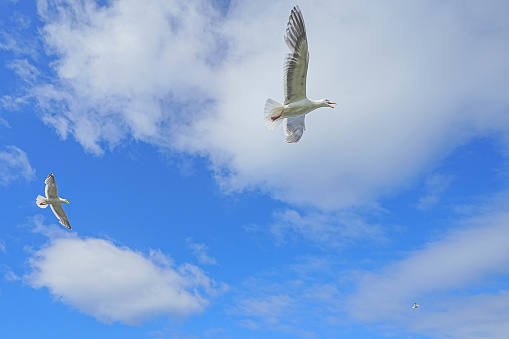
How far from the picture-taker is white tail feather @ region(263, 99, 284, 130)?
24.7 meters

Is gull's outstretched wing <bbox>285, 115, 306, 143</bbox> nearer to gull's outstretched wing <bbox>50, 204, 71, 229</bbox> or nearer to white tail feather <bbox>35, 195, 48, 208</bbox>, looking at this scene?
white tail feather <bbox>35, 195, 48, 208</bbox>

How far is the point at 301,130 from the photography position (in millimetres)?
26844

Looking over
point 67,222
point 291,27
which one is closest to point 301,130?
point 291,27

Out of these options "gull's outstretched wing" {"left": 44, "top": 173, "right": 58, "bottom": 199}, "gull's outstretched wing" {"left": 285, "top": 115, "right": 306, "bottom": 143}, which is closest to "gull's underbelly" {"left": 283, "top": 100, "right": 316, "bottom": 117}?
"gull's outstretched wing" {"left": 285, "top": 115, "right": 306, "bottom": 143}

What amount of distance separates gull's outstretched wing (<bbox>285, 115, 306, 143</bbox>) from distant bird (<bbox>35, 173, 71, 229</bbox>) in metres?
21.8

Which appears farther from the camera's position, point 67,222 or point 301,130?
point 67,222

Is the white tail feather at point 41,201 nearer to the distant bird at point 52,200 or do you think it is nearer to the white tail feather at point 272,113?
the distant bird at point 52,200

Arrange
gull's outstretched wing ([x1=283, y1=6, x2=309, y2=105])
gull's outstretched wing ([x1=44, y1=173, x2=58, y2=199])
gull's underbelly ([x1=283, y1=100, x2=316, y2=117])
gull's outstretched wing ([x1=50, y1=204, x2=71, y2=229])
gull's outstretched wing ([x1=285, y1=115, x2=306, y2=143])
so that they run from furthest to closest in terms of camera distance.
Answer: gull's outstretched wing ([x1=50, y1=204, x2=71, y2=229])
gull's outstretched wing ([x1=44, y1=173, x2=58, y2=199])
gull's outstretched wing ([x1=285, y1=115, x2=306, y2=143])
gull's underbelly ([x1=283, y1=100, x2=316, y2=117])
gull's outstretched wing ([x1=283, y1=6, x2=309, y2=105])

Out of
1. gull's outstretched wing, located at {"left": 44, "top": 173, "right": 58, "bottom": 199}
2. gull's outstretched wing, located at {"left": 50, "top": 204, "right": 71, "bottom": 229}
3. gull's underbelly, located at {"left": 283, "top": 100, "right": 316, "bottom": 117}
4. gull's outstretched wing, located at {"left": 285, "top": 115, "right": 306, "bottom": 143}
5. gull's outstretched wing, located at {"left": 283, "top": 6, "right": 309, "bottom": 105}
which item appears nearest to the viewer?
gull's outstretched wing, located at {"left": 283, "top": 6, "right": 309, "bottom": 105}

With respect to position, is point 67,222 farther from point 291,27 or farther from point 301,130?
point 291,27

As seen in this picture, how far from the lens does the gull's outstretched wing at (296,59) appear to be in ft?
73.3

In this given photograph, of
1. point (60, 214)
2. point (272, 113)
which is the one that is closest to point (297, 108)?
point (272, 113)

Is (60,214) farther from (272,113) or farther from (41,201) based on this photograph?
(272,113)

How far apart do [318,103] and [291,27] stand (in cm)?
474
